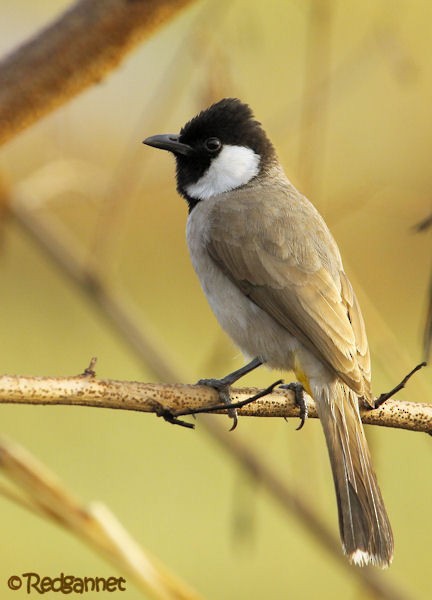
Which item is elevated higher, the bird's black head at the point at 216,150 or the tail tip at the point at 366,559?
the bird's black head at the point at 216,150

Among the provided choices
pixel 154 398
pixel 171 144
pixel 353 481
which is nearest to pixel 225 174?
pixel 171 144

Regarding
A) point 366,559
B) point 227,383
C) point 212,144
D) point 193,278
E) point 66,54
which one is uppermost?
point 193,278

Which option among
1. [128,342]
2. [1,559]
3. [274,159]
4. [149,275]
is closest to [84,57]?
[128,342]

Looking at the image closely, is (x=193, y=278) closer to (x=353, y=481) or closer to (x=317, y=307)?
(x=317, y=307)

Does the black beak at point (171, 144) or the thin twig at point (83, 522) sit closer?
the thin twig at point (83, 522)

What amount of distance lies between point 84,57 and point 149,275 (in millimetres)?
8276

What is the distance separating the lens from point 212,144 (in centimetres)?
354

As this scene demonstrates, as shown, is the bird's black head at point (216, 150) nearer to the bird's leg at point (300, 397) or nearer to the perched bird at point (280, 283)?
the perched bird at point (280, 283)

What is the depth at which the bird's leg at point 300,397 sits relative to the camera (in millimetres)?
2592

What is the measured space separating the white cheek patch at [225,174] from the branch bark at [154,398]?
1.09m

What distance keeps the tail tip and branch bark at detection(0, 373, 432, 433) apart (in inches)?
13.2

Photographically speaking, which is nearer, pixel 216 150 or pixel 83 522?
pixel 83 522

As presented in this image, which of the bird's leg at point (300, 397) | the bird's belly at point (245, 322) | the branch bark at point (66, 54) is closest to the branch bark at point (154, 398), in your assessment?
the bird's leg at point (300, 397)

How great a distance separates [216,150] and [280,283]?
0.77 metres
